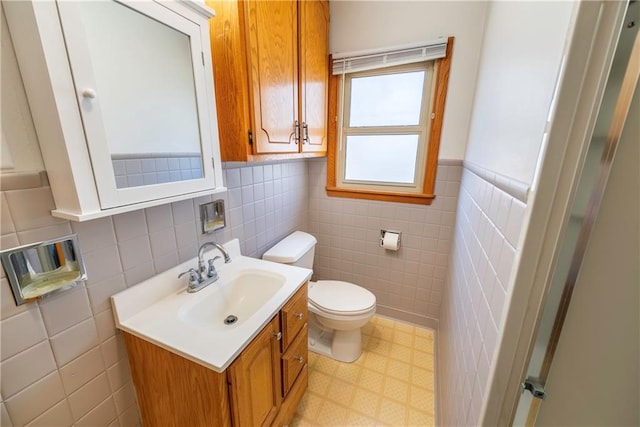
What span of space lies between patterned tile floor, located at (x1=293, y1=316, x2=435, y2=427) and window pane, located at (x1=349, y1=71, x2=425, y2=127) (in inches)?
62.3

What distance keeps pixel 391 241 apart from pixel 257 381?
1268 millimetres

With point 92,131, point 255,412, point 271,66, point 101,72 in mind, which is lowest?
point 255,412

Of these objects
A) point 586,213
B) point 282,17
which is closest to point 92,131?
point 282,17

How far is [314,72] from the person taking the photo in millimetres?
1544

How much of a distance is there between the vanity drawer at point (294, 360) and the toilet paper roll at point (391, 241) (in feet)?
2.92

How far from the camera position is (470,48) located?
1.46 meters

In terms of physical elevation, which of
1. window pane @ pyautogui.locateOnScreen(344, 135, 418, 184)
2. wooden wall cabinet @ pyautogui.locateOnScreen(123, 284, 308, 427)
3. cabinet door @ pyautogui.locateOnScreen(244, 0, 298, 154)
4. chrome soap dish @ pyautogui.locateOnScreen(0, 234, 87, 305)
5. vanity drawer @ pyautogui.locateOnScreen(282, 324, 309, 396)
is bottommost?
vanity drawer @ pyautogui.locateOnScreen(282, 324, 309, 396)

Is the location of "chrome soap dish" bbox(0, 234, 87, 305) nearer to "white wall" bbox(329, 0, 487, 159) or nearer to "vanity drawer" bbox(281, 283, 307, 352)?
"vanity drawer" bbox(281, 283, 307, 352)

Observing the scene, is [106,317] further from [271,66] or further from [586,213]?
[586,213]

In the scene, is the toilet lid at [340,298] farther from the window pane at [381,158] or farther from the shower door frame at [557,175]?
the shower door frame at [557,175]

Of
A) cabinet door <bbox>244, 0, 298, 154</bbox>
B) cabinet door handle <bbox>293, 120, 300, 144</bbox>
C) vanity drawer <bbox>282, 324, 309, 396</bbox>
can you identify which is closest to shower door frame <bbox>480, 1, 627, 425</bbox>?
vanity drawer <bbox>282, 324, 309, 396</bbox>

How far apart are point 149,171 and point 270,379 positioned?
2.95 feet

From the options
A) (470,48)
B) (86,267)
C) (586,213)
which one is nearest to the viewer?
(586,213)

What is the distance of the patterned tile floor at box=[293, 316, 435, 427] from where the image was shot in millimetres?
1337
